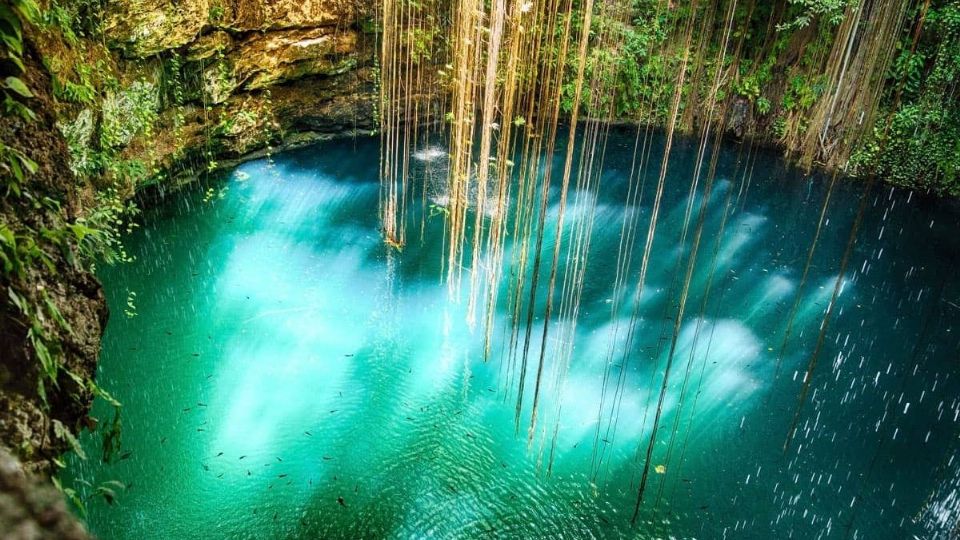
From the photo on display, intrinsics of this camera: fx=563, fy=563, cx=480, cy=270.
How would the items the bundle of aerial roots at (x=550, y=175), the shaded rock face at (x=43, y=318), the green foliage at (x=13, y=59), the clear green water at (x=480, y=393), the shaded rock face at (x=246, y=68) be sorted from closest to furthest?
the shaded rock face at (x=43, y=318) → the green foliage at (x=13, y=59) → the clear green water at (x=480, y=393) → the bundle of aerial roots at (x=550, y=175) → the shaded rock face at (x=246, y=68)

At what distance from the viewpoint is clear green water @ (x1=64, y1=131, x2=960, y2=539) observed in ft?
11.9

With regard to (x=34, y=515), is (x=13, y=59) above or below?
above

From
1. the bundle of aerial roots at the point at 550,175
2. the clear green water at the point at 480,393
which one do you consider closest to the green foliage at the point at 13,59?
the clear green water at the point at 480,393

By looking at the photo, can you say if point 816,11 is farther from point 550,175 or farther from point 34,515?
point 34,515

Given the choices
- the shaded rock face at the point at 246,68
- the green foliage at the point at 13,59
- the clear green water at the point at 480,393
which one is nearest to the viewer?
the green foliage at the point at 13,59

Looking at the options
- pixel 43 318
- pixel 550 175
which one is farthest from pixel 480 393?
pixel 43 318

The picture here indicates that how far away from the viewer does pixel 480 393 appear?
4.58 metres

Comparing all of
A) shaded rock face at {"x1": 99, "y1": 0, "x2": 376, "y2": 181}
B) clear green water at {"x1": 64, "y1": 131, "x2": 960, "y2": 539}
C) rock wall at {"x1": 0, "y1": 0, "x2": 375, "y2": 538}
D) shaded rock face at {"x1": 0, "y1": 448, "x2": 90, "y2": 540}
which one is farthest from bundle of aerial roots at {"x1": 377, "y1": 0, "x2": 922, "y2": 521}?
shaded rock face at {"x1": 0, "y1": 448, "x2": 90, "y2": 540}

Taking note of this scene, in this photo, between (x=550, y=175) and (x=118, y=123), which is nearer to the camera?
(x=118, y=123)

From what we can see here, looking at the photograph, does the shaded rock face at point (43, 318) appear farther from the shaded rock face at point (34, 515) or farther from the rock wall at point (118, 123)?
the shaded rock face at point (34, 515)

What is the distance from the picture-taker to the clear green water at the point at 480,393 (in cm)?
361

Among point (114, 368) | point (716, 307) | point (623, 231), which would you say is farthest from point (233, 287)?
point (716, 307)

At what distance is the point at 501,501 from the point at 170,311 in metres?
3.34

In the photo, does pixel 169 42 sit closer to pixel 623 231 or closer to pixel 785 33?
pixel 623 231
